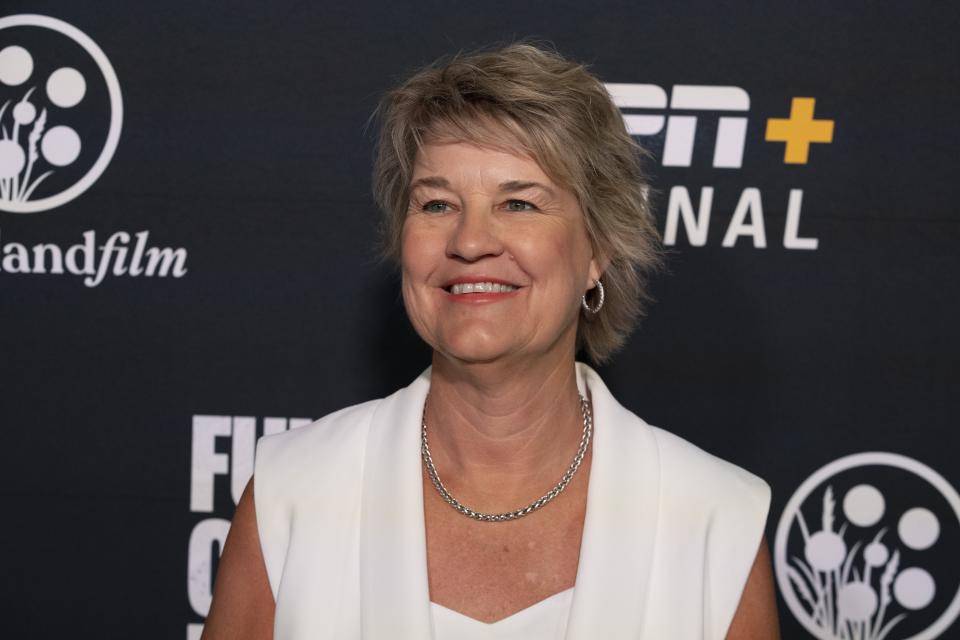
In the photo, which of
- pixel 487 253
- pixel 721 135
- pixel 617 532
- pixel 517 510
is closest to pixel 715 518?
pixel 617 532

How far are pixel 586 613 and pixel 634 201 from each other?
0.64 metres

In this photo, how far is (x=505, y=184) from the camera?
4.72 ft

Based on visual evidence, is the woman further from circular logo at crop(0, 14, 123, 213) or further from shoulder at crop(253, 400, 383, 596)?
circular logo at crop(0, 14, 123, 213)

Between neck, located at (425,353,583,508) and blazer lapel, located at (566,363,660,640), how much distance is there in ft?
0.25

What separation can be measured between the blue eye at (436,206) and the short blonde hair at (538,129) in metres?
0.06

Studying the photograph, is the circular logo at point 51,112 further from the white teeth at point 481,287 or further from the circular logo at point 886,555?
the circular logo at point 886,555

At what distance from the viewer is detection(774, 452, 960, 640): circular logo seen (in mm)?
2074

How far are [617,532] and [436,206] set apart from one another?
56 cm

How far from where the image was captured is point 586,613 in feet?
4.78

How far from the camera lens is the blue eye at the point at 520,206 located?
1.47 m

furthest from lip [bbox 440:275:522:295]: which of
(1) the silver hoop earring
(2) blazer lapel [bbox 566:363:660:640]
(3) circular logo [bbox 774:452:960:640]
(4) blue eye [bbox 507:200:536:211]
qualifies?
(3) circular logo [bbox 774:452:960:640]

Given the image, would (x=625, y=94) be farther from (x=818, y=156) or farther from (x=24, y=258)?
(x=24, y=258)

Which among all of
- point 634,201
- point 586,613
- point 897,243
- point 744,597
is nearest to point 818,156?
point 897,243

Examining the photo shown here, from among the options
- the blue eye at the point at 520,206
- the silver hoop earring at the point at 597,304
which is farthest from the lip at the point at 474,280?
the silver hoop earring at the point at 597,304
